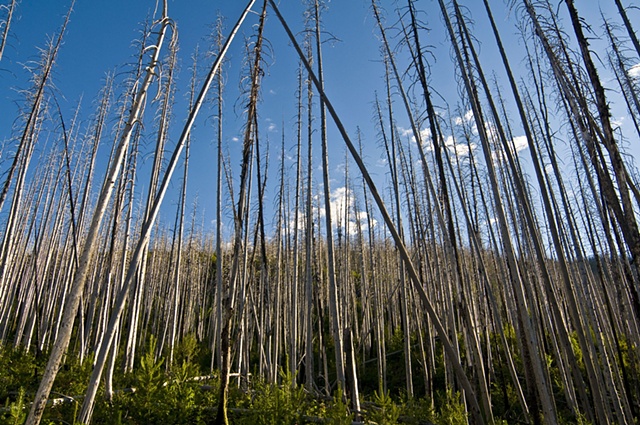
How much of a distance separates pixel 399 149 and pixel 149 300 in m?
10.3

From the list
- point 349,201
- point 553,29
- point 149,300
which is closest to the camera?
point 553,29

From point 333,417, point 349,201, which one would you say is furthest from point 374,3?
point 349,201

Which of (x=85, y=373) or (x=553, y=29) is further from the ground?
(x=553, y=29)

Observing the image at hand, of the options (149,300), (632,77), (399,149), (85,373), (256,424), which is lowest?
(256,424)

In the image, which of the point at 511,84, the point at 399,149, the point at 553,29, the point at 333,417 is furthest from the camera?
the point at 399,149

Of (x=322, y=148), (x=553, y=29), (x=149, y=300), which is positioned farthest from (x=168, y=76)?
(x=149, y=300)

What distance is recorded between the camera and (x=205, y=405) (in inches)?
144

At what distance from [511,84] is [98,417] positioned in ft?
15.5

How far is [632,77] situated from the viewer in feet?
17.0

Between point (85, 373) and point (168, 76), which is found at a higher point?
point (168, 76)

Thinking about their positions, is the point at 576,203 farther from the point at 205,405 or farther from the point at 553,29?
the point at 205,405

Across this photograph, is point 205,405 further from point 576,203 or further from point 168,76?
point 576,203

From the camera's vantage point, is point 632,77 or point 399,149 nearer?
point 632,77

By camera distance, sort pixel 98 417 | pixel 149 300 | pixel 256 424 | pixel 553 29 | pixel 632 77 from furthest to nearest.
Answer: pixel 149 300, pixel 632 77, pixel 98 417, pixel 256 424, pixel 553 29
